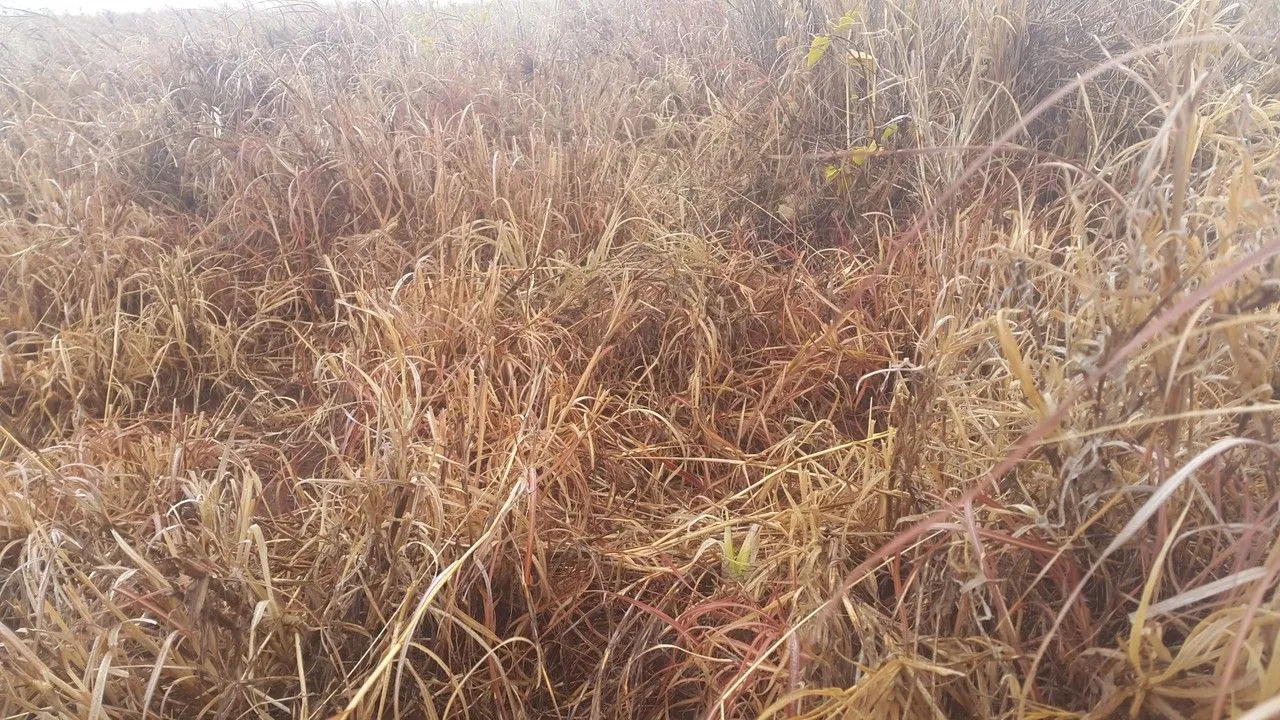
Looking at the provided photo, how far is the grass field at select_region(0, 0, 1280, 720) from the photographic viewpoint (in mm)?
751

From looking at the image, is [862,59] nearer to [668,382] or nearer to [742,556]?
[668,382]

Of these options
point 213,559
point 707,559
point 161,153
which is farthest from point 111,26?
point 707,559

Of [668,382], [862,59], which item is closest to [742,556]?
[668,382]

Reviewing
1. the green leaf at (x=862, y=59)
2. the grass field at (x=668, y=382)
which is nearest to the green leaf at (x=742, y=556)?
the grass field at (x=668, y=382)

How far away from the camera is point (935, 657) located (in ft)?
2.58

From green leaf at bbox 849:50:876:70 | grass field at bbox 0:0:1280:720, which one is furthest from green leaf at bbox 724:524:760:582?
green leaf at bbox 849:50:876:70

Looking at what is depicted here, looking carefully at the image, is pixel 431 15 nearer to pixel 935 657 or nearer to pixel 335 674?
pixel 335 674

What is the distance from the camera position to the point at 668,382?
1.54 metres

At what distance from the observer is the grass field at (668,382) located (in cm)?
75

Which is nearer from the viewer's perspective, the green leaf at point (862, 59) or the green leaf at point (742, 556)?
the green leaf at point (742, 556)

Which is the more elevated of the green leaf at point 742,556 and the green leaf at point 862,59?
the green leaf at point 862,59

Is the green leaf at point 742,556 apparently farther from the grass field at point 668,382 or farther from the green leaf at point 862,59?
the green leaf at point 862,59

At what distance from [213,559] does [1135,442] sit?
3.91ft

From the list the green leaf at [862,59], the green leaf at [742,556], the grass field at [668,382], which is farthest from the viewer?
the green leaf at [862,59]
